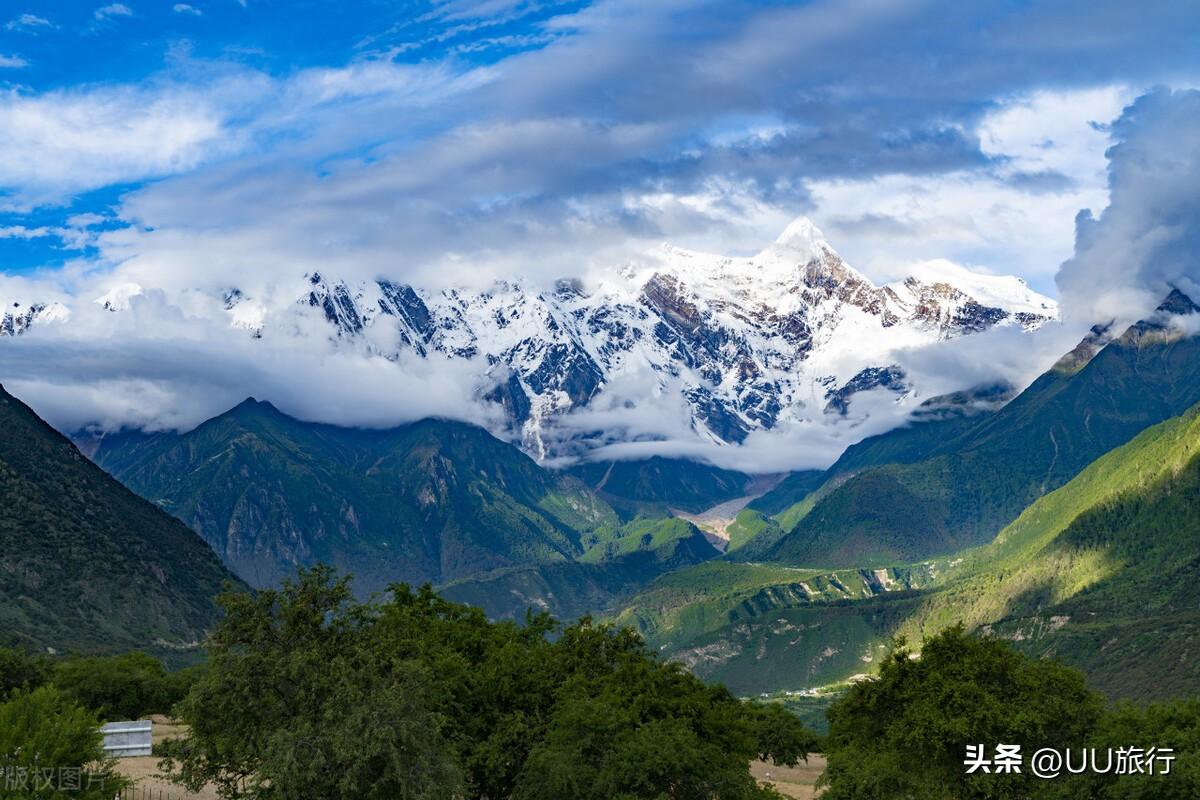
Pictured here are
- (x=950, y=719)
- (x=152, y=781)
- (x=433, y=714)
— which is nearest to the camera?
(x=433, y=714)

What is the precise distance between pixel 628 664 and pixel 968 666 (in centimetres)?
3123

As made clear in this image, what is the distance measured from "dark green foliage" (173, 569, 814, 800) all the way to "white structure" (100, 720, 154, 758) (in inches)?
877

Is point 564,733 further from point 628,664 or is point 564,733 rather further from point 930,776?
point 930,776

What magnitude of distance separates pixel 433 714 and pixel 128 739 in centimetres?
5339

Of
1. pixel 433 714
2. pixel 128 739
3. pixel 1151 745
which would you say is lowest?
pixel 1151 745

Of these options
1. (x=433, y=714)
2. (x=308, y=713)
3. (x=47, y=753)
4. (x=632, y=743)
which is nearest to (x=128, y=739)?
(x=47, y=753)

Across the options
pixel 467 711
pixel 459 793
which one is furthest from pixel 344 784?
pixel 467 711

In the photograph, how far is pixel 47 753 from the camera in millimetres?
93625

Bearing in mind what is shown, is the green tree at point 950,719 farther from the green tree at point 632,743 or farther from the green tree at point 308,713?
the green tree at point 308,713

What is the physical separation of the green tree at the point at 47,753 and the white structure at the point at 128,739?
4032 centimetres

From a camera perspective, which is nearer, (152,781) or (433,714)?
(433,714)

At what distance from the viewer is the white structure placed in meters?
140

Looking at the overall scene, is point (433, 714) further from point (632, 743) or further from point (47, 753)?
point (47, 753)

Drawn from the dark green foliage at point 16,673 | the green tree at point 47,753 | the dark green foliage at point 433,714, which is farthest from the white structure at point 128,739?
the green tree at point 47,753
